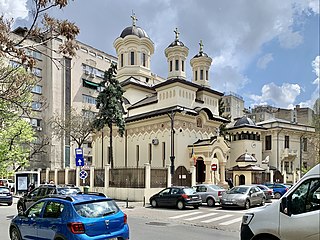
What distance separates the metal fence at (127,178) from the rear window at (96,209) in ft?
65.6

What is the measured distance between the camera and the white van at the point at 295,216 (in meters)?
6.25

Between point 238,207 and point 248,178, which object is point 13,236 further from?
point 248,178

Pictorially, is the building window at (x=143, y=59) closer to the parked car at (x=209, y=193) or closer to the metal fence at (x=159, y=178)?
the metal fence at (x=159, y=178)

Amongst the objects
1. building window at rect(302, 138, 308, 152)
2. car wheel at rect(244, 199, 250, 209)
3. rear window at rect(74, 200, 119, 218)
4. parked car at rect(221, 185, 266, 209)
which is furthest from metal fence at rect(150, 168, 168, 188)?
building window at rect(302, 138, 308, 152)

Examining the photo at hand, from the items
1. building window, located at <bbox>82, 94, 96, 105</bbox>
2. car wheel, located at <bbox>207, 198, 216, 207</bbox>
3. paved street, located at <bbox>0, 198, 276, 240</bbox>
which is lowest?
car wheel, located at <bbox>207, 198, 216, 207</bbox>

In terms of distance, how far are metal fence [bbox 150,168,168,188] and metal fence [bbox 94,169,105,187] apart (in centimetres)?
547

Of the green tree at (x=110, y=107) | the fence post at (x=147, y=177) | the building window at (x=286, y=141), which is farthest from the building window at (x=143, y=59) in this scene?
the fence post at (x=147, y=177)

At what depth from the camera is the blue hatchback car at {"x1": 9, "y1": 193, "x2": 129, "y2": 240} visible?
820cm

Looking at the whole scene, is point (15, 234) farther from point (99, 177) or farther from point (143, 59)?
point (143, 59)

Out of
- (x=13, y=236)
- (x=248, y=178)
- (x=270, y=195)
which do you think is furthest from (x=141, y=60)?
(x=13, y=236)

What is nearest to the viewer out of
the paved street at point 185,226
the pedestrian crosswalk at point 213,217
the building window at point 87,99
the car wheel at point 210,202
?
the paved street at point 185,226

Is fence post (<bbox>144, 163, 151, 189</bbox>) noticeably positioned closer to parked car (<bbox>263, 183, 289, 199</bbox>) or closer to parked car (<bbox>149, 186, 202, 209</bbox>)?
parked car (<bbox>149, 186, 202, 209</bbox>)

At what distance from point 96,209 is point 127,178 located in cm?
2161

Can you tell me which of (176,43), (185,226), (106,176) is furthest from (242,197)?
(176,43)
